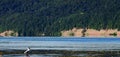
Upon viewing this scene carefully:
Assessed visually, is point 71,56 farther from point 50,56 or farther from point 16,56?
point 16,56

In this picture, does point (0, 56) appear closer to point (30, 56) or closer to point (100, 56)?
point (30, 56)

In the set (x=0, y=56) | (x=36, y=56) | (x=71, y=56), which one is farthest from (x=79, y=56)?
(x=0, y=56)

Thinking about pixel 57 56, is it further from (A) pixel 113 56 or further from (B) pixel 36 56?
(A) pixel 113 56

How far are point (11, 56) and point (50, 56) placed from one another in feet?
17.5

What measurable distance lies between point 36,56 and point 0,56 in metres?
4.93

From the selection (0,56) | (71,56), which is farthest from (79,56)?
(0,56)

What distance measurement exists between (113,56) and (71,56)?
563 cm

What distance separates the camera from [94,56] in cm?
6638

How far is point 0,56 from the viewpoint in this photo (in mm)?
68562

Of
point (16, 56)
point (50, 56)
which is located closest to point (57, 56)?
point (50, 56)

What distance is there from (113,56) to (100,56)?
1712 millimetres

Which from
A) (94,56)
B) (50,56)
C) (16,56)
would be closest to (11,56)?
(16,56)

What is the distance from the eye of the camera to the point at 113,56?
6606 cm

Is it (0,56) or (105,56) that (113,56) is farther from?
(0,56)
